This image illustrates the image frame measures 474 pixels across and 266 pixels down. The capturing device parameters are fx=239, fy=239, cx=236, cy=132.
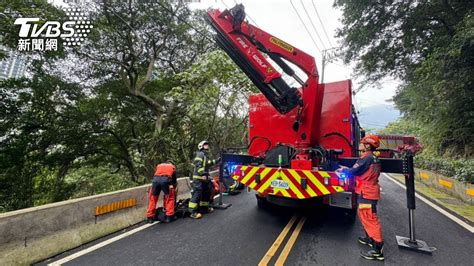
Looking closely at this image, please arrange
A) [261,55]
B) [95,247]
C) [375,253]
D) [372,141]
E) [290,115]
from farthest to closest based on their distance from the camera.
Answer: [290,115]
[261,55]
[372,141]
[95,247]
[375,253]

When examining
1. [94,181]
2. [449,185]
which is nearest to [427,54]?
[449,185]

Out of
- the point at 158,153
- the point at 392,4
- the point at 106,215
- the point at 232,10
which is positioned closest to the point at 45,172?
the point at 158,153

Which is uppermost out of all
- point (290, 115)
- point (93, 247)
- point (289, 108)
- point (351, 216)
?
point (289, 108)

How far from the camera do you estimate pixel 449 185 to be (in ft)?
25.5

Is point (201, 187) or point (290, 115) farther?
point (201, 187)

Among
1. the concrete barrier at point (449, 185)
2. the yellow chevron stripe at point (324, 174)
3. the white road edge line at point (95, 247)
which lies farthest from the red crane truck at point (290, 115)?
the concrete barrier at point (449, 185)

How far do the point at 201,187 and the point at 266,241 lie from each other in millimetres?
2024

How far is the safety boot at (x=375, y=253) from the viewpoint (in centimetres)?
327

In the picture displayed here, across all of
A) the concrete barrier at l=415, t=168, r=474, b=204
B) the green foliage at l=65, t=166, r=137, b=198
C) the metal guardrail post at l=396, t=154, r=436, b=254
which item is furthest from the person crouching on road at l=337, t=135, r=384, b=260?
the green foliage at l=65, t=166, r=137, b=198

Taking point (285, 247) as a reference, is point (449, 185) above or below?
above

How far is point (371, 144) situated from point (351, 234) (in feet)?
5.41

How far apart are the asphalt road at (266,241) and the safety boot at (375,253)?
89mm

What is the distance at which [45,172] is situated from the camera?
33.7 feet

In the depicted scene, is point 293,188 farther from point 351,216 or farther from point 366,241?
point 351,216
